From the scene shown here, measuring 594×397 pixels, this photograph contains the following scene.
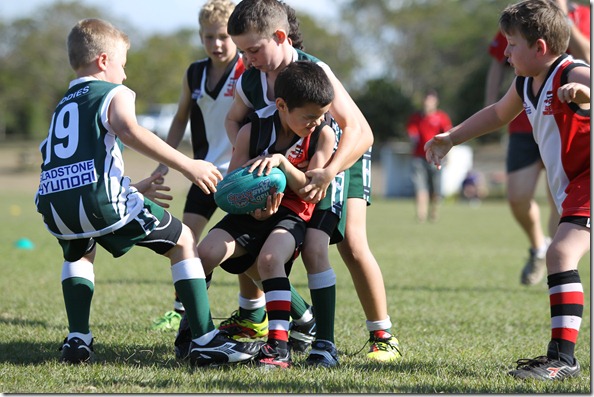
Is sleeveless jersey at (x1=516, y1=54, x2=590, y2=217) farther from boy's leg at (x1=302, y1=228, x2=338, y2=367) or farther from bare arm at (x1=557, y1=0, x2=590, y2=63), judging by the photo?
bare arm at (x1=557, y1=0, x2=590, y2=63)

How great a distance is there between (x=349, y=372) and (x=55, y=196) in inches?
61.7

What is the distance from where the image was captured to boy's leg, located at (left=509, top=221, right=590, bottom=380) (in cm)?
355

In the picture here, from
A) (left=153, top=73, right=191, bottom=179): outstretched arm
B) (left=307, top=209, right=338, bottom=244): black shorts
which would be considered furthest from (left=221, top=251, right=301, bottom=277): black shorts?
(left=153, top=73, right=191, bottom=179): outstretched arm

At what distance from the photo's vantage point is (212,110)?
5.33 metres

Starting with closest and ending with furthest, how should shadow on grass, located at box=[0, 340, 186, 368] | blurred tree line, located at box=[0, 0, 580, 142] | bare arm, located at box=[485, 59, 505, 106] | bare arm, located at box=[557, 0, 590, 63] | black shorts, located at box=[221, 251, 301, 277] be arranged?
shadow on grass, located at box=[0, 340, 186, 368], black shorts, located at box=[221, 251, 301, 277], bare arm, located at box=[557, 0, 590, 63], bare arm, located at box=[485, 59, 505, 106], blurred tree line, located at box=[0, 0, 580, 142]

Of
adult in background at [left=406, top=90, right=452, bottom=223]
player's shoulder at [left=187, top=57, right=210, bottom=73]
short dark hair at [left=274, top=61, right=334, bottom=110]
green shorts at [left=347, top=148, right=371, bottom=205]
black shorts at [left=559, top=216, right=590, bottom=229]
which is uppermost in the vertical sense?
adult in background at [left=406, top=90, right=452, bottom=223]

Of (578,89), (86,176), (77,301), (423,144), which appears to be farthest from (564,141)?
(423,144)

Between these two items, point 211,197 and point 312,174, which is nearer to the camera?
point 312,174

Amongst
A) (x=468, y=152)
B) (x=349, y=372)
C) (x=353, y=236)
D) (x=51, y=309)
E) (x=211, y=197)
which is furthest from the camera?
(x=468, y=152)

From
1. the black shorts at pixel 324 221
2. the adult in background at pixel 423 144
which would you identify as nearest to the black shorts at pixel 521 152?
the black shorts at pixel 324 221

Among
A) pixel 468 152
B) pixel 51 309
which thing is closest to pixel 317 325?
pixel 51 309

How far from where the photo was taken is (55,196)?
11.9 feet

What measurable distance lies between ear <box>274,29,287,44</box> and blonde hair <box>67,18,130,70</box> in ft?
2.57

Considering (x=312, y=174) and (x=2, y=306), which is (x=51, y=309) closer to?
(x=2, y=306)
